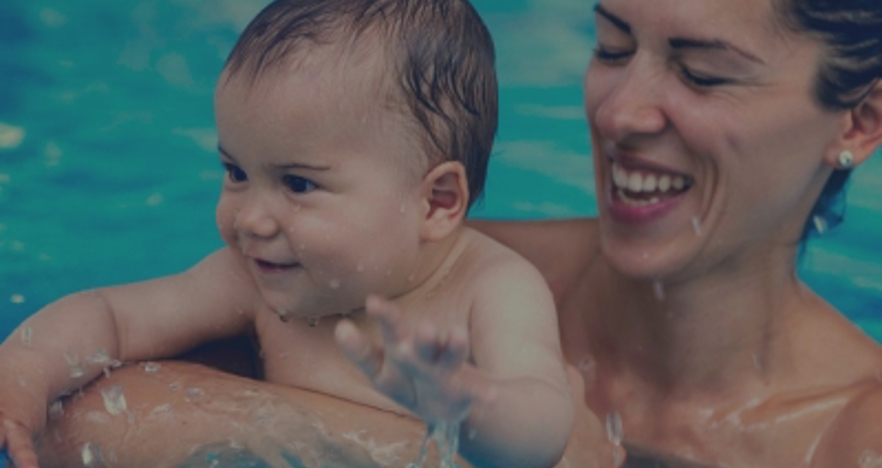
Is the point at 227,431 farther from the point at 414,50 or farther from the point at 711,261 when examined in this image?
the point at 711,261

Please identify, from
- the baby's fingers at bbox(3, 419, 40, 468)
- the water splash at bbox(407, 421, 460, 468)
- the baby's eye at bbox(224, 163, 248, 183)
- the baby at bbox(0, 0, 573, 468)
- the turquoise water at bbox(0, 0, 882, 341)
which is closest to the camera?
the water splash at bbox(407, 421, 460, 468)

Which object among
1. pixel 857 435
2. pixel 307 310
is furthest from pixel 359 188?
pixel 857 435

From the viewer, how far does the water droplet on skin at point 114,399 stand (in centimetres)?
287

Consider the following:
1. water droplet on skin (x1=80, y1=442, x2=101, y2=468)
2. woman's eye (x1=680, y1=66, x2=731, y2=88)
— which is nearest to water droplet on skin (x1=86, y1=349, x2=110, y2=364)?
water droplet on skin (x1=80, y1=442, x2=101, y2=468)

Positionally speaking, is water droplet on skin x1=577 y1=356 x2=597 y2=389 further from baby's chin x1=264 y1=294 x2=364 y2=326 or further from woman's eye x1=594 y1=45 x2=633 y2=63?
woman's eye x1=594 y1=45 x2=633 y2=63

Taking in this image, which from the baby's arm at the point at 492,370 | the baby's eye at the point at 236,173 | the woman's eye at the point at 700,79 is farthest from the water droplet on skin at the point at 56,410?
the woman's eye at the point at 700,79

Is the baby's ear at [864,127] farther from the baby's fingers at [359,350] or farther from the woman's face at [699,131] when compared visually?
the baby's fingers at [359,350]

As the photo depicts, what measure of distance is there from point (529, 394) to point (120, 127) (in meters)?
4.21

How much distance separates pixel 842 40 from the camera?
2.90 m

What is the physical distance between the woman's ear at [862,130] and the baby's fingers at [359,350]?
1.45m

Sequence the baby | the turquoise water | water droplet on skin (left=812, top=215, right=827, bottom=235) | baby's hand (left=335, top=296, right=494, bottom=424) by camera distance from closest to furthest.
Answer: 1. baby's hand (left=335, top=296, right=494, bottom=424)
2. the baby
3. water droplet on skin (left=812, top=215, right=827, bottom=235)
4. the turquoise water

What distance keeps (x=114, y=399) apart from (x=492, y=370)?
879 mm

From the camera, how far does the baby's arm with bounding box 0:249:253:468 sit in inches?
110

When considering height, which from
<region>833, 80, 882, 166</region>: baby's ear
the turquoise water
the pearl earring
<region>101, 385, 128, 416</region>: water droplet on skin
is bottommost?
the turquoise water
